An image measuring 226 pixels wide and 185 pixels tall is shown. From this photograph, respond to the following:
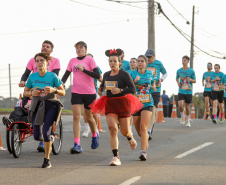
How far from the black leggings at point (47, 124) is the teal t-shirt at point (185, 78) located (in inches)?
380

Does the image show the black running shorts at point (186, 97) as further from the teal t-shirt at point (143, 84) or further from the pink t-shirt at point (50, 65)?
the pink t-shirt at point (50, 65)

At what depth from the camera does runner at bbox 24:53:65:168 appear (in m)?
8.31

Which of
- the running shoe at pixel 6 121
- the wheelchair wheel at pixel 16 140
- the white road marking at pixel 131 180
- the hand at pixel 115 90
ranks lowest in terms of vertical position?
the white road marking at pixel 131 180

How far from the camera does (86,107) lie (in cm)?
1045

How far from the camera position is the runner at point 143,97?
31.1 ft

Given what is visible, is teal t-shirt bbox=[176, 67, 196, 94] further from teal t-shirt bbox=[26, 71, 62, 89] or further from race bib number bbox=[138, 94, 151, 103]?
teal t-shirt bbox=[26, 71, 62, 89]

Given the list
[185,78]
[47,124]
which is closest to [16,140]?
[47,124]

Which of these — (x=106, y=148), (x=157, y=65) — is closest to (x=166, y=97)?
(x=157, y=65)

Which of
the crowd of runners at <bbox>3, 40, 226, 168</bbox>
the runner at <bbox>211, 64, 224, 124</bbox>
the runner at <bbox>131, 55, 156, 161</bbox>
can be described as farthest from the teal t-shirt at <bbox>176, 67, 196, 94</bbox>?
the runner at <bbox>131, 55, 156, 161</bbox>

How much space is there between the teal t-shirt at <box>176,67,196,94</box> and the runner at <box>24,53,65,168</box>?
9481 millimetres

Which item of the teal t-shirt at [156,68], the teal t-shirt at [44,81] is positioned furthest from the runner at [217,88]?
the teal t-shirt at [44,81]

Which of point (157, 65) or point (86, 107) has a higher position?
point (157, 65)

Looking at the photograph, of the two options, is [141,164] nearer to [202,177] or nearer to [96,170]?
[96,170]

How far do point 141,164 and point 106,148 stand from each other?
255 cm
